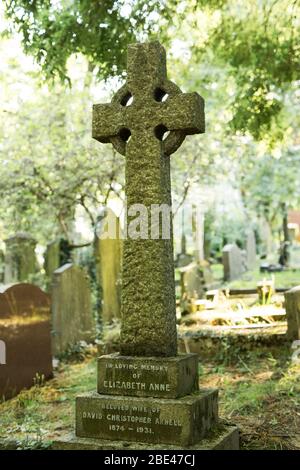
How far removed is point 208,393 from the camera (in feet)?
15.3

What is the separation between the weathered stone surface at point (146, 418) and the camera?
168 inches

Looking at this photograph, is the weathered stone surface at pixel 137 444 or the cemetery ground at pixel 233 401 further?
the cemetery ground at pixel 233 401

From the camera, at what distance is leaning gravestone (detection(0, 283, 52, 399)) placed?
7043 millimetres

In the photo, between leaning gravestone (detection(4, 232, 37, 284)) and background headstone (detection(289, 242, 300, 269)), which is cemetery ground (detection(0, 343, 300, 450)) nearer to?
leaning gravestone (detection(4, 232, 37, 284))

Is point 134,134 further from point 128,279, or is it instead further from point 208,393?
point 208,393

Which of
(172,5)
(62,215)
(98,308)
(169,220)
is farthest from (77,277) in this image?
(169,220)

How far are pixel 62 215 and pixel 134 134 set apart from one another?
7988mm

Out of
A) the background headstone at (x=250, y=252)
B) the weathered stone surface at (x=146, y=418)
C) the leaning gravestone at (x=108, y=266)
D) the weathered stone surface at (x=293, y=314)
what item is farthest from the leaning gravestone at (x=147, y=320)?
the background headstone at (x=250, y=252)

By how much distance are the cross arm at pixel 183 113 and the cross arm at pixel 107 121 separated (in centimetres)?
41

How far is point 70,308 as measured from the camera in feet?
30.7

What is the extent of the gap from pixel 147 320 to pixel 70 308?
4862mm

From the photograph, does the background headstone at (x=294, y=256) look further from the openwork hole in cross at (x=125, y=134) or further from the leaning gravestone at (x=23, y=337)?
the openwork hole in cross at (x=125, y=134)

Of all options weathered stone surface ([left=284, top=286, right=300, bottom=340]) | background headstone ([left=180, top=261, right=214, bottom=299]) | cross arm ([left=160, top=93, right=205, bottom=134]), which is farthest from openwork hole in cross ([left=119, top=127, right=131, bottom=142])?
background headstone ([left=180, top=261, right=214, bottom=299])

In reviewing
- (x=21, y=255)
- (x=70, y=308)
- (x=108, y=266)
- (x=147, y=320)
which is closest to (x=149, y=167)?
(x=147, y=320)
